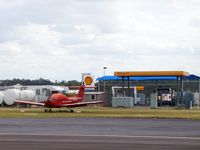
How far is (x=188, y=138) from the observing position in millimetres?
25109

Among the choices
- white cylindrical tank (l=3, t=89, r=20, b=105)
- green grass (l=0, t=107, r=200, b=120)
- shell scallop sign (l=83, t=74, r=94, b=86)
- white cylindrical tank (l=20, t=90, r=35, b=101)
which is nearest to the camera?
green grass (l=0, t=107, r=200, b=120)

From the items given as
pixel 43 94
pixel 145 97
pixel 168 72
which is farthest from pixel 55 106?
pixel 145 97

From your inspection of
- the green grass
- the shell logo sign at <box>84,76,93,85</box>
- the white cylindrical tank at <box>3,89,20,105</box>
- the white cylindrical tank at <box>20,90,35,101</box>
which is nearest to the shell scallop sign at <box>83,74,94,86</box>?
the shell logo sign at <box>84,76,93,85</box>

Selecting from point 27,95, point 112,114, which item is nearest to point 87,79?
point 27,95

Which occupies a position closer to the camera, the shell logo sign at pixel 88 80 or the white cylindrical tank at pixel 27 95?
the shell logo sign at pixel 88 80

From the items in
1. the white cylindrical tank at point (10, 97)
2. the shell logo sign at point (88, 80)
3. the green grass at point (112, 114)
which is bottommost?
the green grass at point (112, 114)

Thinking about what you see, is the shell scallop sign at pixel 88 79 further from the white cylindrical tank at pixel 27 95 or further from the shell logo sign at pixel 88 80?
the white cylindrical tank at pixel 27 95

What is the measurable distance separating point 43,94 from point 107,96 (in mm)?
13247

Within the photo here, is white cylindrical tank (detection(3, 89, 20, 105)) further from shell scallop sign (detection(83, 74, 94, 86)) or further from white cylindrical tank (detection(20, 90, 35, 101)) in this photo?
shell scallop sign (detection(83, 74, 94, 86))

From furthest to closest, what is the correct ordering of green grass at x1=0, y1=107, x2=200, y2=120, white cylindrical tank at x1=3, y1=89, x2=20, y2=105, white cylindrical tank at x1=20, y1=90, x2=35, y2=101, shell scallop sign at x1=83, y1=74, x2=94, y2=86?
1. white cylindrical tank at x1=20, y1=90, x2=35, y2=101
2. shell scallop sign at x1=83, y1=74, x2=94, y2=86
3. white cylindrical tank at x1=3, y1=89, x2=20, y2=105
4. green grass at x1=0, y1=107, x2=200, y2=120

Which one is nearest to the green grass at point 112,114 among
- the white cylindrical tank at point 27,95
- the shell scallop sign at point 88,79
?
the shell scallop sign at point 88,79

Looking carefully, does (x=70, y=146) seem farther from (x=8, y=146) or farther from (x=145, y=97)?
(x=145, y=97)

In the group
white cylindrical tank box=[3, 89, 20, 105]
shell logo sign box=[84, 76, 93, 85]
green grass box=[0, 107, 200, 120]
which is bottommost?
green grass box=[0, 107, 200, 120]

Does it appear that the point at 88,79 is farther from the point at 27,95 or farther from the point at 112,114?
the point at 112,114
